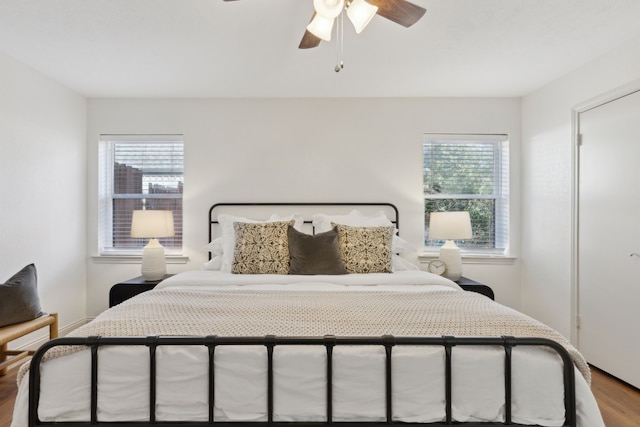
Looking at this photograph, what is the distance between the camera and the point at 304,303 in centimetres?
179

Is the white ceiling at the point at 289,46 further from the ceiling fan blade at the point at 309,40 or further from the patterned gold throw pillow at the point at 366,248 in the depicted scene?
the patterned gold throw pillow at the point at 366,248

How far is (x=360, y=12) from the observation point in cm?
161

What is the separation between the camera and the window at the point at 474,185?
367cm

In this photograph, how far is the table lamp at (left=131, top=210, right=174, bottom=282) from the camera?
10.2ft

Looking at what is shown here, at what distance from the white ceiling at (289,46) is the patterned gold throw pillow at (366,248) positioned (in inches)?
53.2

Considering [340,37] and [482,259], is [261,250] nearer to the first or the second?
[340,37]

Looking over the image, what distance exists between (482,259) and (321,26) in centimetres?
288

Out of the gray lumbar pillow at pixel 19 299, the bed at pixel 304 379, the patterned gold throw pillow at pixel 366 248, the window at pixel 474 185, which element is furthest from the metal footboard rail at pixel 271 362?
the window at pixel 474 185

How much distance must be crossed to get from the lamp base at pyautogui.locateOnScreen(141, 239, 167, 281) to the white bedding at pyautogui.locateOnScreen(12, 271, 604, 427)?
5.95ft

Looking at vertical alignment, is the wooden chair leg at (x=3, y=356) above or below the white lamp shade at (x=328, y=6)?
below

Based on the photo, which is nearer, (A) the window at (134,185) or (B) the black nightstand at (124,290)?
(B) the black nightstand at (124,290)

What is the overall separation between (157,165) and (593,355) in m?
4.30

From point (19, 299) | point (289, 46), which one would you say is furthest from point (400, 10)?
point (19, 299)

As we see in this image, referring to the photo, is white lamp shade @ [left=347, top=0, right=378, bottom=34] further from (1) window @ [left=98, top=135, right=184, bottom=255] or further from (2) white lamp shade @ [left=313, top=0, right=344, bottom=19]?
(1) window @ [left=98, top=135, right=184, bottom=255]
